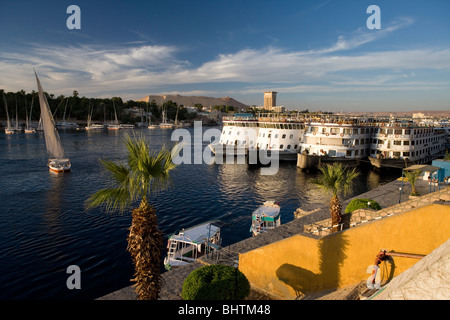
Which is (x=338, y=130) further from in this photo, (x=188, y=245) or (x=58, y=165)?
(x=58, y=165)

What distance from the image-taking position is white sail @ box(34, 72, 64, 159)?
147ft

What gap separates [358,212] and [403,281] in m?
10.9

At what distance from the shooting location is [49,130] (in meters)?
46.4

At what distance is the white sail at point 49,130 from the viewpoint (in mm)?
44906

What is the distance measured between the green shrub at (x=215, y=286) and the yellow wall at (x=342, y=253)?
237 cm

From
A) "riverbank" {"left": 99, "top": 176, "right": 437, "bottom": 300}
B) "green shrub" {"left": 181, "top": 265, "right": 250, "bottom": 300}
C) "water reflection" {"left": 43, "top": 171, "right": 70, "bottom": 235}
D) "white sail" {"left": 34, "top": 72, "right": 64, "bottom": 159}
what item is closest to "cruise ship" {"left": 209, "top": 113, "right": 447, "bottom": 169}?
"white sail" {"left": 34, "top": 72, "right": 64, "bottom": 159}

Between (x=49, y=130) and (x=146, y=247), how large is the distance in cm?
4622

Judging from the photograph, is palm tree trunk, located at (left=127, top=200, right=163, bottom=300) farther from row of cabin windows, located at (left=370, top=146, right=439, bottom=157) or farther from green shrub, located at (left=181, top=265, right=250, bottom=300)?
row of cabin windows, located at (left=370, top=146, right=439, bottom=157)

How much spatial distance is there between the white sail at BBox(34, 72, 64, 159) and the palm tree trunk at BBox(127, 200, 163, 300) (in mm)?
42915

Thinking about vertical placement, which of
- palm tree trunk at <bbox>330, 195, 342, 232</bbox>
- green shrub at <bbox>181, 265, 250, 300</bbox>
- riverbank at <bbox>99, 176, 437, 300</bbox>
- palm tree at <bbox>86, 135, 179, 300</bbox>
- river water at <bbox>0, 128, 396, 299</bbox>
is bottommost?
river water at <bbox>0, 128, 396, 299</bbox>

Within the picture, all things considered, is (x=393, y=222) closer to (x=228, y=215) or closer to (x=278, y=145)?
(x=228, y=215)

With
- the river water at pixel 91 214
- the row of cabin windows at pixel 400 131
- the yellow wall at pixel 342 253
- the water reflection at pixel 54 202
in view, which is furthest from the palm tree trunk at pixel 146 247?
the row of cabin windows at pixel 400 131

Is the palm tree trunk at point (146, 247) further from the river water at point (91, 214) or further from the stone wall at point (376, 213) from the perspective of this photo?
the river water at point (91, 214)
